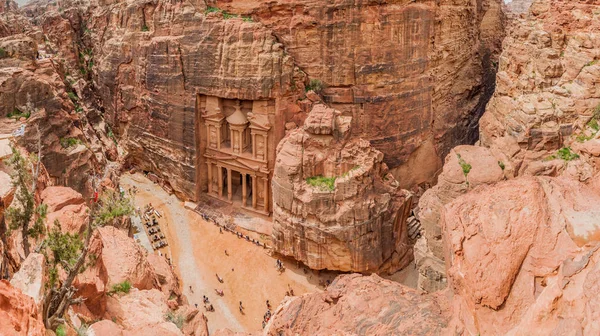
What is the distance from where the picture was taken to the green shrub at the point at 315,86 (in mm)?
27266

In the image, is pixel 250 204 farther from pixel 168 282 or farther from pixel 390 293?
pixel 390 293

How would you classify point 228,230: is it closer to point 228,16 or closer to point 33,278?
point 228,16

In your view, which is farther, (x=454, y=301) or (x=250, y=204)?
(x=250, y=204)

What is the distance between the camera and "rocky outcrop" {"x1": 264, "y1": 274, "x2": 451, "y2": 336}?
8.20 meters

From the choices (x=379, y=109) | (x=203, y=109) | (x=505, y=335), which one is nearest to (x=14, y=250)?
(x=505, y=335)

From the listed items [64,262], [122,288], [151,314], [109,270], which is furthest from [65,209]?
[64,262]

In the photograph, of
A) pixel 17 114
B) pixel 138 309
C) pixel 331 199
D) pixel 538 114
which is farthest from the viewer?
pixel 331 199

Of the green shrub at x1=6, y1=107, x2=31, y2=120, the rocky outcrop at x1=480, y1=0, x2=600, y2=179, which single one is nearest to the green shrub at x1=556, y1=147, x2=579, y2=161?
the rocky outcrop at x1=480, y1=0, x2=600, y2=179

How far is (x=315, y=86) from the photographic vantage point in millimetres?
27297

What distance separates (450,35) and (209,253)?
20.7 m

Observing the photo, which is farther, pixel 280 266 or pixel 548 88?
pixel 280 266

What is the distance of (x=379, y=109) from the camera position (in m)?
27.6

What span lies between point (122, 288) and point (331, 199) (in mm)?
11206

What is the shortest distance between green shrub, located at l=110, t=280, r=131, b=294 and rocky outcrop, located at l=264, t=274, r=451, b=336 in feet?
21.3
